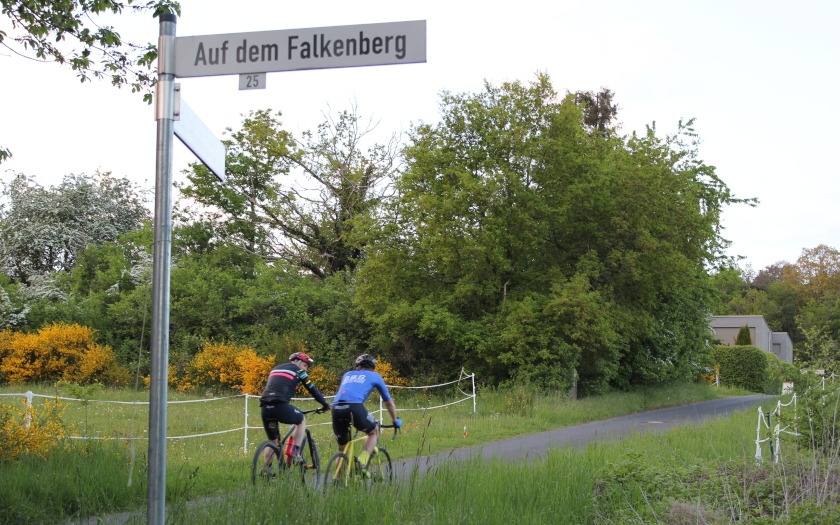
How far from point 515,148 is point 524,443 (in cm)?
1218

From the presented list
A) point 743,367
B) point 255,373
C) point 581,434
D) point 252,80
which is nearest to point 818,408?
point 581,434

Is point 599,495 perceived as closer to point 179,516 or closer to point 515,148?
point 179,516

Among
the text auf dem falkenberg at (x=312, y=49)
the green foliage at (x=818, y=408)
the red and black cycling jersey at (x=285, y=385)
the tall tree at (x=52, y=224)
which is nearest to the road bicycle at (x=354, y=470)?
the red and black cycling jersey at (x=285, y=385)

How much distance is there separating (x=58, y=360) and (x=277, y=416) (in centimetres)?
2346

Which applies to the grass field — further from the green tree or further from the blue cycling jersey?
the green tree

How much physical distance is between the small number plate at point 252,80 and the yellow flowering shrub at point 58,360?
27.9 meters

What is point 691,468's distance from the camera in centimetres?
833

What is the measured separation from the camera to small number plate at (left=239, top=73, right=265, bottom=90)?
366 cm

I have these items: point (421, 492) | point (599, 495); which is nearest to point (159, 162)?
point (421, 492)

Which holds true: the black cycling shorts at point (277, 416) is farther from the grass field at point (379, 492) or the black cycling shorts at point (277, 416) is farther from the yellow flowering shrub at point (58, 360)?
the yellow flowering shrub at point (58, 360)

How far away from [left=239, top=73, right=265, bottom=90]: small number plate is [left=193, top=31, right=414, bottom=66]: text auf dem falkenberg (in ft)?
0.21

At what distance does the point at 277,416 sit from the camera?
927 cm

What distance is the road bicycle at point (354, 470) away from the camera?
257 inches

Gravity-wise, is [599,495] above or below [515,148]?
below
